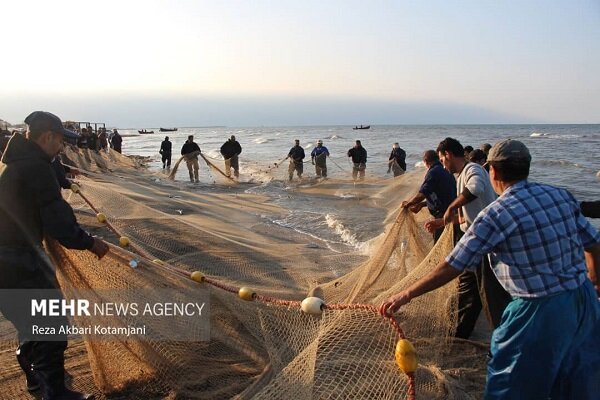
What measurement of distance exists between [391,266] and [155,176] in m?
13.5

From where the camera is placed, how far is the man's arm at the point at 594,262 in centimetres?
212

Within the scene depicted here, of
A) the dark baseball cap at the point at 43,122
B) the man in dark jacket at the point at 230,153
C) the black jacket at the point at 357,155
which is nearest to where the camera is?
the dark baseball cap at the point at 43,122

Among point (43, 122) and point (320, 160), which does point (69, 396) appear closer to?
point (43, 122)

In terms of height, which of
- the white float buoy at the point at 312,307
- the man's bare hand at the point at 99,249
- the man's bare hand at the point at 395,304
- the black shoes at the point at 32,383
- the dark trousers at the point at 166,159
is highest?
the man's bare hand at the point at 99,249

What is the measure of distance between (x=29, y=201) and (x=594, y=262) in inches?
114

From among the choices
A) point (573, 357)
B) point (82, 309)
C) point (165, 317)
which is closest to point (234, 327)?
point (165, 317)

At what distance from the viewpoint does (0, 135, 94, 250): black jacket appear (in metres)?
2.44

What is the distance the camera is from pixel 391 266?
13.5 feet

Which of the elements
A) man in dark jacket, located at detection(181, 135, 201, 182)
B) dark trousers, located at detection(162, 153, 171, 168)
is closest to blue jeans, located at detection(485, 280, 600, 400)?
man in dark jacket, located at detection(181, 135, 201, 182)

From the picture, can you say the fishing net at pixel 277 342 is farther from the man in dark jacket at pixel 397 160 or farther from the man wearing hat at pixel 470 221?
the man in dark jacket at pixel 397 160

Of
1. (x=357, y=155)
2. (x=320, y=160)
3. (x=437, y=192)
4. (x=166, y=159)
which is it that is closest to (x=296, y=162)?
(x=320, y=160)

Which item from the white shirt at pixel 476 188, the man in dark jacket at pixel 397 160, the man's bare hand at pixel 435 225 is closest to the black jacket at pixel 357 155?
the man in dark jacket at pixel 397 160

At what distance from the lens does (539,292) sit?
187cm

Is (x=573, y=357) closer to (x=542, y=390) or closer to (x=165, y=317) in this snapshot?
(x=542, y=390)
